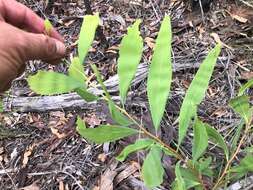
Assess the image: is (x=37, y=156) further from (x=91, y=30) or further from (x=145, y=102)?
(x=91, y=30)

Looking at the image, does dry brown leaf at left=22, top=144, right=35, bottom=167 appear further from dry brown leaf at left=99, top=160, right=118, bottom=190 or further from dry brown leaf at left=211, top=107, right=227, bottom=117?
dry brown leaf at left=211, top=107, right=227, bottom=117

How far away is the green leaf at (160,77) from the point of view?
1221mm

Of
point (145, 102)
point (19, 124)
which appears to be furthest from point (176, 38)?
point (19, 124)

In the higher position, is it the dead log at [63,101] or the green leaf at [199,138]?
the green leaf at [199,138]

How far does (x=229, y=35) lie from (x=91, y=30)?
1017 millimetres

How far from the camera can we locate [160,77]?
4.05 ft

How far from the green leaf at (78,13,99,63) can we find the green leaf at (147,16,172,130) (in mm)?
163

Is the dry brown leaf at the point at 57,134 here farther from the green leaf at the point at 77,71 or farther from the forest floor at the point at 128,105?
the green leaf at the point at 77,71

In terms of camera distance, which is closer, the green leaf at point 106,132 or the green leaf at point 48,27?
the green leaf at point 106,132

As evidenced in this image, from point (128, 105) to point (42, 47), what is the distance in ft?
2.09

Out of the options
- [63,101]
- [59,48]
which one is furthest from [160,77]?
[63,101]

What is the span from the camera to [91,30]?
3.93 feet

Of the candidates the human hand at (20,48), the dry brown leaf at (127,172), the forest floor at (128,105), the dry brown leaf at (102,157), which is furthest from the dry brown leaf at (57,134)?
the human hand at (20,48)

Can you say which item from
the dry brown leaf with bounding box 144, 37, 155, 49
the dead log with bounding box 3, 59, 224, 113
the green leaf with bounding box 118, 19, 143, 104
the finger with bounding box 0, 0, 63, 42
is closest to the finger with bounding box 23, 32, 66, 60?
the finger with bounding box 0, 0, 63, 42
